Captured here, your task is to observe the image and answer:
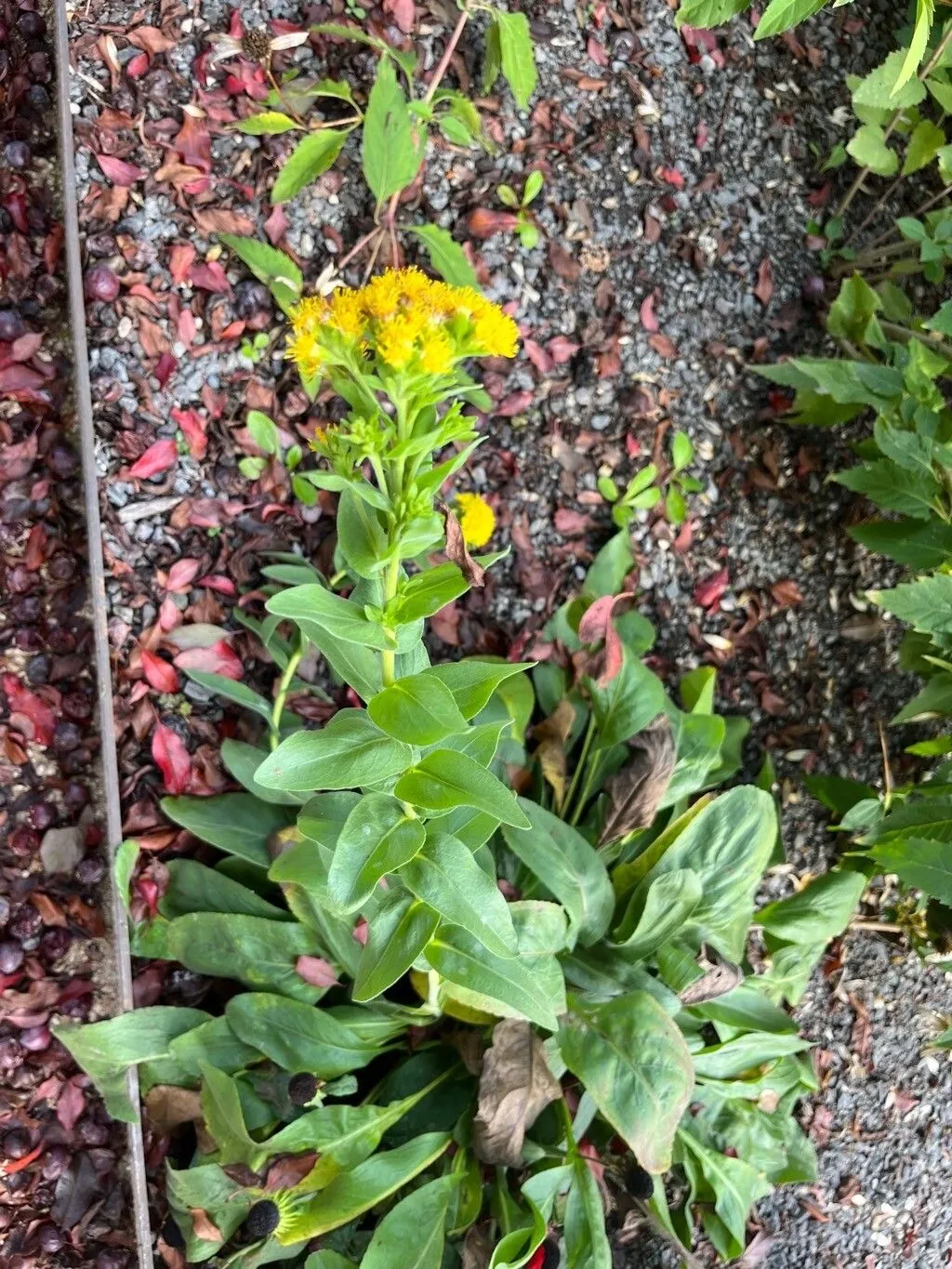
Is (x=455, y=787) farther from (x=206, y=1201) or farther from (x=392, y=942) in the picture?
(x=206, y=1201)

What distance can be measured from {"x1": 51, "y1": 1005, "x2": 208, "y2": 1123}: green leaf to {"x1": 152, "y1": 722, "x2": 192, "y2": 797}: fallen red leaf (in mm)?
313

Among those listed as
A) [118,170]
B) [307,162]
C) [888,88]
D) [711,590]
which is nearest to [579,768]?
[711,590]

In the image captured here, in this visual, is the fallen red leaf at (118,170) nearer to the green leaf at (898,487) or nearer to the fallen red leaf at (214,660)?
the fallen red leaf at (214,660)

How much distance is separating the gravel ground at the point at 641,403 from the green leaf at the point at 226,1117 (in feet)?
1.23

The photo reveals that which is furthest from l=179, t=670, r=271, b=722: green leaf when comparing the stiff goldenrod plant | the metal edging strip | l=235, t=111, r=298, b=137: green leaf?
l=235, t=111, r=298, b=137: green leaf

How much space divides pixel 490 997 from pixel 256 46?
1.46 meters

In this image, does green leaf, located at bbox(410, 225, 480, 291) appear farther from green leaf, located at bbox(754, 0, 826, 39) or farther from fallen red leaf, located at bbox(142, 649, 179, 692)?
fallen red leaf, located at bbox(142, 649, 179, 692)

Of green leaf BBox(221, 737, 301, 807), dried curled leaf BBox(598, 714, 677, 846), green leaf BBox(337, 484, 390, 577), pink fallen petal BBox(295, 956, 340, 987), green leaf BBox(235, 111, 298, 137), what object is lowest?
pink fallen petal BBox(295, 956, 340, 987)

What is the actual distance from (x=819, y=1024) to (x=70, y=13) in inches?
84.7

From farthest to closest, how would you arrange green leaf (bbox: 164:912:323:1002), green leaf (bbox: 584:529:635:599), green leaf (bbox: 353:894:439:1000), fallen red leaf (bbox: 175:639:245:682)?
1. green leaf (bbox: 584:529:635:599)
2. fallen red leaf (bbox: 175:639:245:682)
3. green leaf (bbox: 164:912:323:1002)
4. green leaf (bbox: 353:894:439:1000)

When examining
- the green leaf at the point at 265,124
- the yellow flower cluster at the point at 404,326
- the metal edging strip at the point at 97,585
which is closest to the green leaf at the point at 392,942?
the metal edging strip at the point at 97,585

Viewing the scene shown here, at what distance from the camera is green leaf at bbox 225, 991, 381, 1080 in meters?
1.34

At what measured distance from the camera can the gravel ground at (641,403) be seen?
150 centimetres

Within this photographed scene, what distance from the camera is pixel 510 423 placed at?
1715mm
